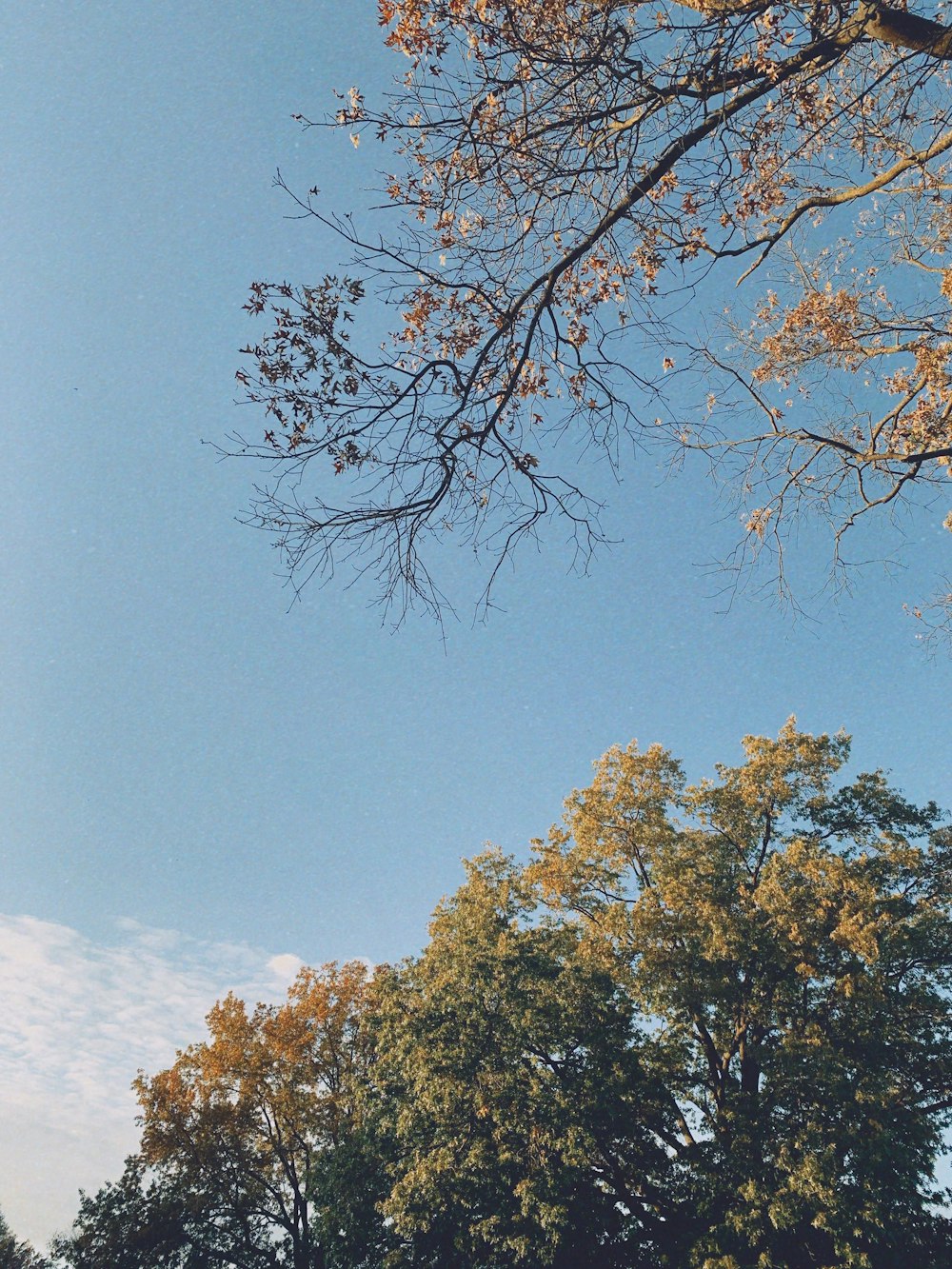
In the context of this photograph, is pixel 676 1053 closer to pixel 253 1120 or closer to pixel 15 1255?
pixel 253 1120

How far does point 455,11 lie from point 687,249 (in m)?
2.04

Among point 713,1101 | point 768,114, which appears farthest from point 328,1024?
point 768,114

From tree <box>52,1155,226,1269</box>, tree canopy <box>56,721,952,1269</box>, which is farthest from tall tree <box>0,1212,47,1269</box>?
tree canopy <box>56,721,952,1269</box>

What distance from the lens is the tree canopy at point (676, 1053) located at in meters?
12.6

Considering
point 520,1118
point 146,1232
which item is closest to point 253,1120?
point 146,1232

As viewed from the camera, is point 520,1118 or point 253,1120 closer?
point 520,1118

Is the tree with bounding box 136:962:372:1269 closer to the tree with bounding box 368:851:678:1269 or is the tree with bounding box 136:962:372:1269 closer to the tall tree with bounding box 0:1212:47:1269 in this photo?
the tree with bounding box 368:851:678:1269

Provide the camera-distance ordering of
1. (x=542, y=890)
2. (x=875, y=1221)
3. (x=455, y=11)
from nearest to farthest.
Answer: (x=455, y=11)
(x=875, y=1221)
(x=542, y=890)

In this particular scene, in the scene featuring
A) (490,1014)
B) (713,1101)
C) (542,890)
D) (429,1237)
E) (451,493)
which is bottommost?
(429,1237)

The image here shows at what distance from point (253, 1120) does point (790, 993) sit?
15952 mm

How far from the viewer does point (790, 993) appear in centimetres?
1432

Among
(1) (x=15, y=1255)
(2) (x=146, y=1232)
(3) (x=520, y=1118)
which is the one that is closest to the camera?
(3) (x=520, y=1118)

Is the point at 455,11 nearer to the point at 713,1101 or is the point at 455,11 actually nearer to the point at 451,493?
the point at 451,493

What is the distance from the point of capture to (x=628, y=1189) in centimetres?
1473
